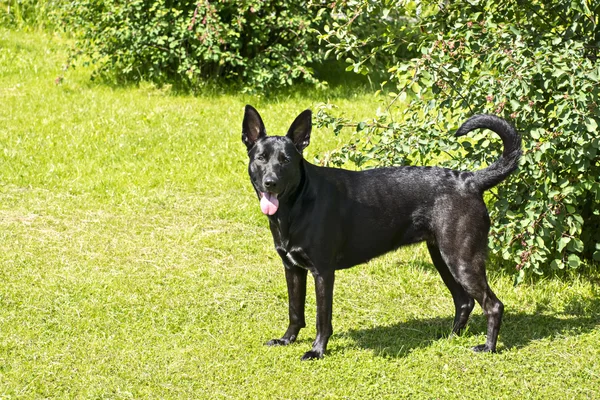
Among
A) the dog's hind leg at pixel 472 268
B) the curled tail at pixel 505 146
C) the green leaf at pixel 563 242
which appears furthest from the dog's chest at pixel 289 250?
the green leaf at pixel 563 242

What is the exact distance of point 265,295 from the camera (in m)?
6.54

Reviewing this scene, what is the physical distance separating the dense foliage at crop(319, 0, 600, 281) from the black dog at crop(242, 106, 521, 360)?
1.98ft

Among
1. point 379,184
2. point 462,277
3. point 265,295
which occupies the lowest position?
point 265,295

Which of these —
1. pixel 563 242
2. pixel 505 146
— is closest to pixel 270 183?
pixel 505 146

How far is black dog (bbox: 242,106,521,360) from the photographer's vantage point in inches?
207

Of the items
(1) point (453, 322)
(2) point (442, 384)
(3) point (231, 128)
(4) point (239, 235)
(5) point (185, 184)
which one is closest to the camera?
(2) point (442, 384)

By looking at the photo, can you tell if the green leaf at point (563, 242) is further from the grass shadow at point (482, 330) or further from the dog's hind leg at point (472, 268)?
the dog's hind leg at point (472, 268)

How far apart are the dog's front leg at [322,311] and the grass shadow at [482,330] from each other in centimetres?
37

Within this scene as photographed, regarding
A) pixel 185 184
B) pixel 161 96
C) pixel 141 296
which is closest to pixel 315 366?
pixel 141 296

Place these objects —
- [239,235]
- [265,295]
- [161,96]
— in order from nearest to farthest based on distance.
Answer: [265,295] → [239,235] → [161,96]

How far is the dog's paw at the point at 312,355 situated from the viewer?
539 cm

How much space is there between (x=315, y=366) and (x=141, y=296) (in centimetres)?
170

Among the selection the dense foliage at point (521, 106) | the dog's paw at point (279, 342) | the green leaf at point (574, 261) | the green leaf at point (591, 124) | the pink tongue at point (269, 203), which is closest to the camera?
the pink tongue at point (269, 203)

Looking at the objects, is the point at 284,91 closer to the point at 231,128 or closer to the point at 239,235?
the point at 231,128
